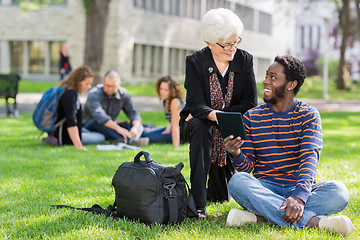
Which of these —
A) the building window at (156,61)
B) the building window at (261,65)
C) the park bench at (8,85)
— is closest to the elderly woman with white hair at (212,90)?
the park bench at (8,85)

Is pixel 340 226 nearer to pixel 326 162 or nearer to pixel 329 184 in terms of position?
pixel 329 184

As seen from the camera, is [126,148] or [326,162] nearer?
[326,162]

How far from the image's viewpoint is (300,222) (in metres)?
3.95

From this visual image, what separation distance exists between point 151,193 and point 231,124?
2.57ft

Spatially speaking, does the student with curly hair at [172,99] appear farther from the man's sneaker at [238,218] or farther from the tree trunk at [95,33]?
the tree trunk at [95,33]

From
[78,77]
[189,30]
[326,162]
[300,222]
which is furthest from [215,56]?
[189,30]

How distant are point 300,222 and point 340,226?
28cm

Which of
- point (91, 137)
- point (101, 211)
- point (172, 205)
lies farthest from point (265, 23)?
point (172, 205)

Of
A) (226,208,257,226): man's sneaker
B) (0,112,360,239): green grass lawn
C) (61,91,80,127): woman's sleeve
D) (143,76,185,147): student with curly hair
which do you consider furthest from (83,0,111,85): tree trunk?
(226,208,257,226): man's sneaker

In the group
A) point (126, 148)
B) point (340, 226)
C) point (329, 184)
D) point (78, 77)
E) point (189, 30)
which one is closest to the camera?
point (340, 226)

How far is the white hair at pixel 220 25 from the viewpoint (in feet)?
14.5

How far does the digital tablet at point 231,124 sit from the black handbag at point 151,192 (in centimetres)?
48

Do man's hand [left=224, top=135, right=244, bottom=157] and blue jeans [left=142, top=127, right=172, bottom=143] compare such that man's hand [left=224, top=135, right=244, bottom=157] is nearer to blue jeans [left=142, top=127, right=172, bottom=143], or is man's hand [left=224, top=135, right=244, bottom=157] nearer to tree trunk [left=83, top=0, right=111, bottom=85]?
blue jeans [left=142, top=127, right=172, bottom=143]

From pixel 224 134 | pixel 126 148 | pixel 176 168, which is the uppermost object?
pixel 224 134
